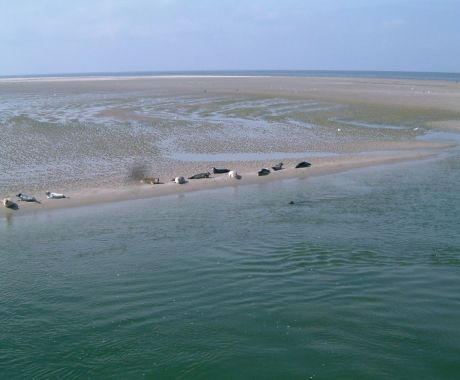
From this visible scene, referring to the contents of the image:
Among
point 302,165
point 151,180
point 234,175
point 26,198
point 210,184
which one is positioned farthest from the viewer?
point 302,165

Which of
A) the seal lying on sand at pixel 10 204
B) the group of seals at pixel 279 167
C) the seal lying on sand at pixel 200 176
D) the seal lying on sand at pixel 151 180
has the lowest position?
the seal lying on sand at pixel 10 204

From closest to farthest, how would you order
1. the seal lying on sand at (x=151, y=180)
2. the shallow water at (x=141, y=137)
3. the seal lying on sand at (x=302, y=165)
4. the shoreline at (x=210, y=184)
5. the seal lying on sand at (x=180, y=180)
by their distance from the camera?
the shoreline at (x=210, y=184) < the seal lying on sand at (x=180, y=180) < the seal lying on sand at (x=151, y=180) < the shallow water at (x=141, y=137) < the seal lying on sand at (x=302, y=165)

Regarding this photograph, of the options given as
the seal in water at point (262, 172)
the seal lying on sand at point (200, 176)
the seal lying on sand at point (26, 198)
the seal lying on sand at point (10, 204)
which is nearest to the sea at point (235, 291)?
the seal lying on sand at point (10, 204)

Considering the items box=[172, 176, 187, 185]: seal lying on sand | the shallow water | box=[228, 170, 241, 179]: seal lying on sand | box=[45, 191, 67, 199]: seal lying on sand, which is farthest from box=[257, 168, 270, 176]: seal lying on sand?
box=[45, 191, 67, 199]: seal lying on sand

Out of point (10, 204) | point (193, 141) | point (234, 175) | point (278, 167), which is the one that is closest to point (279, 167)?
point (278, 167)

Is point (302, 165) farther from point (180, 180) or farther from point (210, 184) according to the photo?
point (180, 180)

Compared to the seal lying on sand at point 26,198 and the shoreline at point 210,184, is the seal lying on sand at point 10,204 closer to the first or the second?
the shoreline at point 210,184
